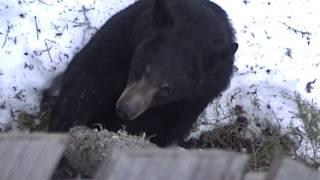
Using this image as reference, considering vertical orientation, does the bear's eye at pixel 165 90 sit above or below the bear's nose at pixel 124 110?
below

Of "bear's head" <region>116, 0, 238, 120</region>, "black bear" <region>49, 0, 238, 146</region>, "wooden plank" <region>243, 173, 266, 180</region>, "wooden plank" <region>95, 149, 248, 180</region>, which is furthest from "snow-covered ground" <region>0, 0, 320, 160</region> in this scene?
"wooden plank" <region>95, 149, 248, 180</region>

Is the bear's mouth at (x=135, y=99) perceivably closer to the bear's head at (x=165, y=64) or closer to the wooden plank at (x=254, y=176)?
the bear's head at (x=165, y=64)

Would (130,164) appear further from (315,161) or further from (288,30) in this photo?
(288,30)

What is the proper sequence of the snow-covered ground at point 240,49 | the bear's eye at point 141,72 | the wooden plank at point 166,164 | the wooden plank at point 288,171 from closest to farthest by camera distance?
the wooden plank at point 166,164
the wooden plank at point 288,171
the bear's eye at point 141,72
the snow-covered ground at point 240,49

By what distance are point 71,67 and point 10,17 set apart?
2.67ft

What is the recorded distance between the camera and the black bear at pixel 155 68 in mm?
4391

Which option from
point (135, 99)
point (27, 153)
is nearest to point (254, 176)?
point (27, 153)

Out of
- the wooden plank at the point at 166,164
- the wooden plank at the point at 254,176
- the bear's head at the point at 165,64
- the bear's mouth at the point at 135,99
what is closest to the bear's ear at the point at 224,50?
the bear's head at the point at 165,64

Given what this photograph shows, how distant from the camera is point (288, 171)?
1.39 metres

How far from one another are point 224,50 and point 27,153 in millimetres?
3160

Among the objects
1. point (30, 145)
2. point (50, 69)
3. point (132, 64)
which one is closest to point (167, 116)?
point (132, 64)

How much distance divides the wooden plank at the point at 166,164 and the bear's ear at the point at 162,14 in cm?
309

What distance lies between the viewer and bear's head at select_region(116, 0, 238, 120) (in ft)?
14.3

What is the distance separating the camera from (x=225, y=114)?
541 centimetres
